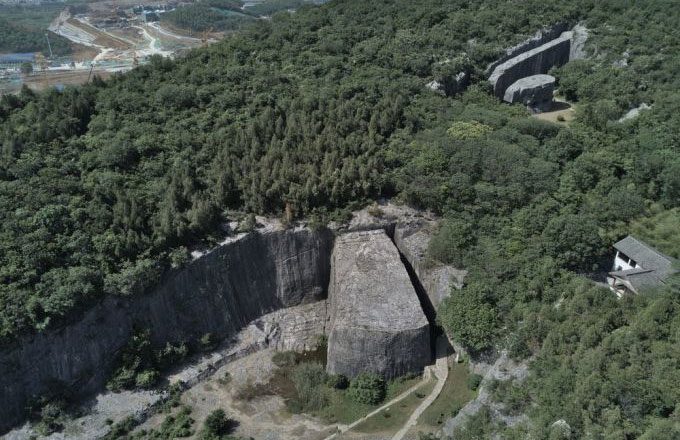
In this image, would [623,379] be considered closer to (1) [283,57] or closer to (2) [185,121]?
(2) [185,121]

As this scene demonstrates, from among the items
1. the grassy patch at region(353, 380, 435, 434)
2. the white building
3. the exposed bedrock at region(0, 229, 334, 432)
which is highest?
the white building

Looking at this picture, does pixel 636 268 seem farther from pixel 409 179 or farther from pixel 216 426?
pixel 216 426

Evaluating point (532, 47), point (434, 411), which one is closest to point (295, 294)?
point (434, 411)

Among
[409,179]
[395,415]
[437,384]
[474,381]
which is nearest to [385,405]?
[395,415]

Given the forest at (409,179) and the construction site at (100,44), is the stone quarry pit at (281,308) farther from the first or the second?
the construction site at (100,44)

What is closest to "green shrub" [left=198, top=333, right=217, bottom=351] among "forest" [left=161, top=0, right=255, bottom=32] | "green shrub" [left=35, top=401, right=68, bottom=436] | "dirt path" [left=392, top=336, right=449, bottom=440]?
"green shrub" [left=35, top=401, right=68, bottom=436]

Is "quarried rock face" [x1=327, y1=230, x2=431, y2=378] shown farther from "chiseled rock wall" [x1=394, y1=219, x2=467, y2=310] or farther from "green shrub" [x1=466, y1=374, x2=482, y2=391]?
"green shrub" [x1=466, y1=374, x2=482, y2=391]
